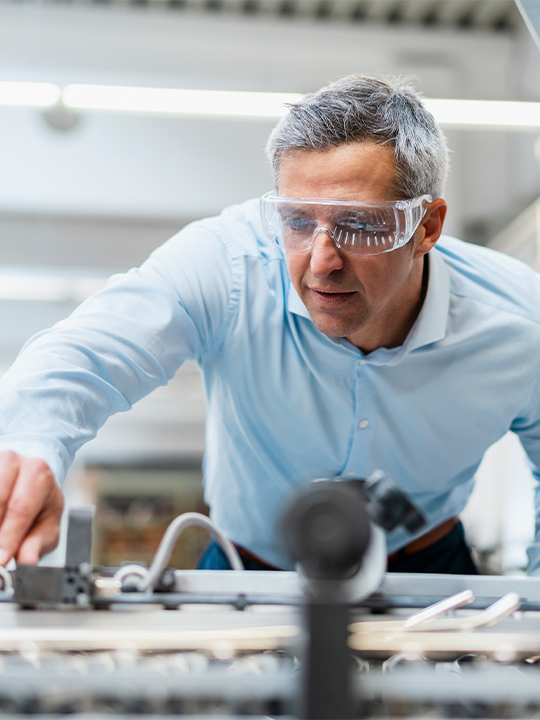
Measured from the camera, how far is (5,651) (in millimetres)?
765

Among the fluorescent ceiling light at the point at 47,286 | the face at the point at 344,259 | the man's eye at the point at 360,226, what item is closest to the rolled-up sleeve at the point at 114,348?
the face at the point at 344,259

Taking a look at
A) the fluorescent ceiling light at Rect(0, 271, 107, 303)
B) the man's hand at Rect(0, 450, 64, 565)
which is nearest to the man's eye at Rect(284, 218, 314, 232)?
the man's hand at Rect(0, 450, 64, 565)

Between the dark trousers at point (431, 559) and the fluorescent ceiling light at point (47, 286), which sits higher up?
the fluorescent ceiling light at point (47, 286)

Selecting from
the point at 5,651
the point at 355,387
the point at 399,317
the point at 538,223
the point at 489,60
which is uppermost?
the point at 489,60

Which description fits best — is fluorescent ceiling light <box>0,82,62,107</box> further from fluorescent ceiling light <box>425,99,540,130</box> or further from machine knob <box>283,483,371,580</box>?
machine knob <box>283,483,371,580</box>

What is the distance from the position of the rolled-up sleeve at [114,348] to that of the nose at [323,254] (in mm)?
259

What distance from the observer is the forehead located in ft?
4.09

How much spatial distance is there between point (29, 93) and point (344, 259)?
1.95m

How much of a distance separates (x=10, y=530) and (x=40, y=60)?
3.04 meters

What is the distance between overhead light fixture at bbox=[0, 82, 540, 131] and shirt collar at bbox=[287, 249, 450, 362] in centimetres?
136

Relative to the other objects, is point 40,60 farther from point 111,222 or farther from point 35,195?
point 111,222

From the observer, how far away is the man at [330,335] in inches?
49.0

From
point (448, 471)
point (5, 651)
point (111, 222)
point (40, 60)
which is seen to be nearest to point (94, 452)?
point (111, 222)

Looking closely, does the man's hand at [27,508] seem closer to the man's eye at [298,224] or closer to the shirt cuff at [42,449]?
the shirt cuff at [42,449]
